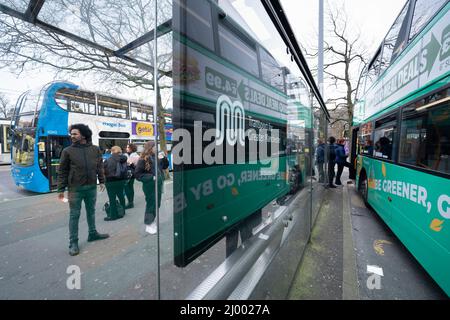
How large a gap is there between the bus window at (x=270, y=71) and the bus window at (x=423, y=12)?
2021 mm

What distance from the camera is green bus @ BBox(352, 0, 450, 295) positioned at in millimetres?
2174

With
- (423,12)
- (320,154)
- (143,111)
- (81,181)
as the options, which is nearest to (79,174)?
(81,181)

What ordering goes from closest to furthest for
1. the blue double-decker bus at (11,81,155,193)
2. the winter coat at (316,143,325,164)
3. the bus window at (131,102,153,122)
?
the bus window at (131,102,153,122), the blue double-decker bus at (11,81,155,193), the winter coat at (316,143,325,164)

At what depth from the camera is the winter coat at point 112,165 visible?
10.6ft

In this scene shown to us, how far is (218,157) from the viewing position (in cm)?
127

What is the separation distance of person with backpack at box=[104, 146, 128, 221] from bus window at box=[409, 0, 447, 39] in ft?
15.9

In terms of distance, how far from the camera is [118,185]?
3521mm

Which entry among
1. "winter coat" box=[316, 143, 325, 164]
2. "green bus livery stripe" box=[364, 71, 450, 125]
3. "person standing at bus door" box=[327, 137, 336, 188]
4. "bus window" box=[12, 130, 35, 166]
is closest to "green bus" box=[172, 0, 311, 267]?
"green bus livery stripe" box=[364, 71, 450, 125]

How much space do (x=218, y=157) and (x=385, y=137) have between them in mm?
4461

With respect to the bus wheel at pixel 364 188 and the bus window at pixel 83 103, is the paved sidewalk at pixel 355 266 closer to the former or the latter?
the bus wheel at pixel 364 188

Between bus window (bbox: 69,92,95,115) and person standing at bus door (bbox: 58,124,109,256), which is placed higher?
bus window (bbox: 69,92,95,115)

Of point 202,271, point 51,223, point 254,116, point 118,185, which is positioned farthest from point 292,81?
point 51,223

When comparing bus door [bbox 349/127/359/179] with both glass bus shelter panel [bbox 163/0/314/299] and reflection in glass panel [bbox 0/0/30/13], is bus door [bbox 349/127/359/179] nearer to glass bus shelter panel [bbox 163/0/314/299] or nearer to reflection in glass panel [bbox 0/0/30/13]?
glass bus shelter panel [bbox 163/0/314/299]

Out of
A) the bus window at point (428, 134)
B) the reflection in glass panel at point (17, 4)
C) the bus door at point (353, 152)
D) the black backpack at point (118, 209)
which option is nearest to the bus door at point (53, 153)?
the black backpack at point (118, 209)
